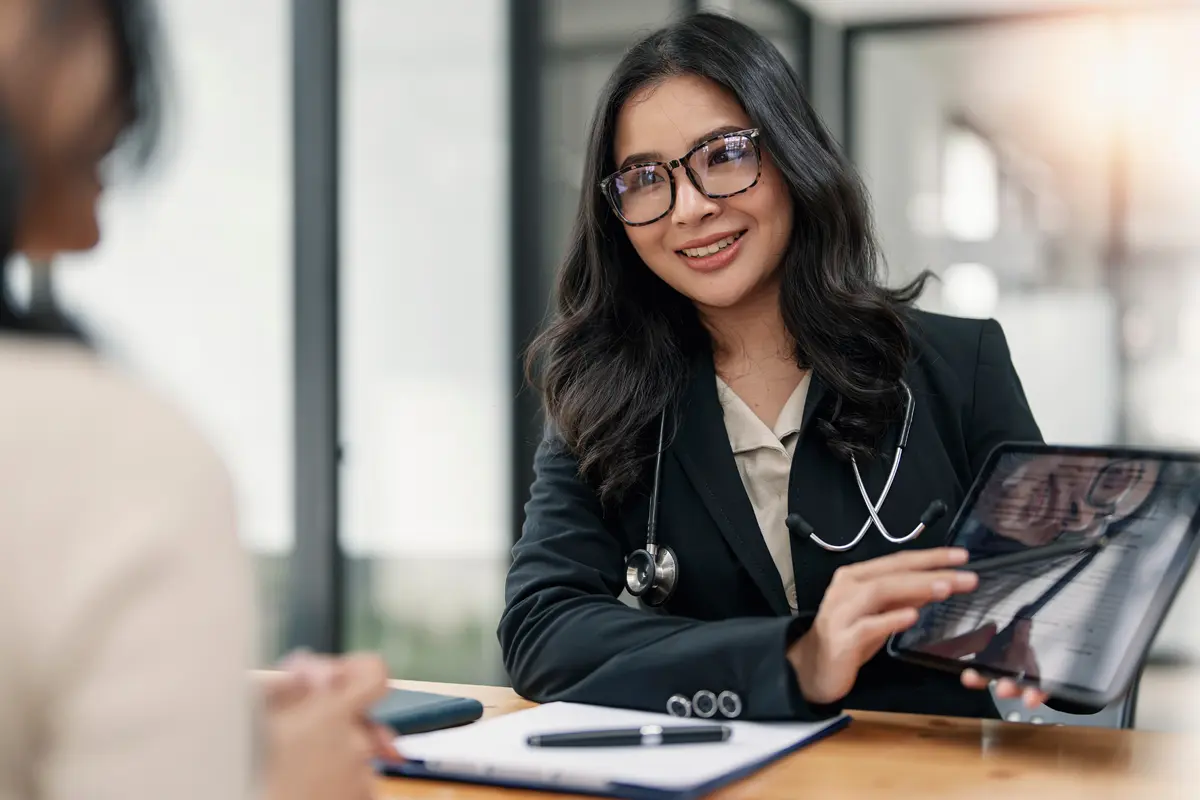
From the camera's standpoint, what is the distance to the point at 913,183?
6469 millimetres

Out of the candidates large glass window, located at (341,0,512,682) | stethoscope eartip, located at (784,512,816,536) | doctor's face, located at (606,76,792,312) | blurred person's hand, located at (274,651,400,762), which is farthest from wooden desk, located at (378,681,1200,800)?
large glass window, located at (341,0,512,682)

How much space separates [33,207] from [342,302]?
303 cm

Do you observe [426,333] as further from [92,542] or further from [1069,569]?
[92,542]

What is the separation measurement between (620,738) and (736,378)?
831mm

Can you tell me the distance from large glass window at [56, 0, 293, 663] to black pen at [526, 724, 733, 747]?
203 cm

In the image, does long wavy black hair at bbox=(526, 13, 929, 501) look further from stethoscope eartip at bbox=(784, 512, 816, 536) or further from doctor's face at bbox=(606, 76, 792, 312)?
stethoscope eartip at bbox=(784, 512, 816, 536)

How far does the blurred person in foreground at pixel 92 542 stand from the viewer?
0.52 m

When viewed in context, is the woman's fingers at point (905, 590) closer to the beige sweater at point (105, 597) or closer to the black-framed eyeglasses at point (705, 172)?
the black-framed eyeglasses at point (705, 172)

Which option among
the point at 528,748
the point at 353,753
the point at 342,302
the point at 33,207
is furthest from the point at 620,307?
the point at 342,302

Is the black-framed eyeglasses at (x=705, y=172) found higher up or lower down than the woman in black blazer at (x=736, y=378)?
higher up

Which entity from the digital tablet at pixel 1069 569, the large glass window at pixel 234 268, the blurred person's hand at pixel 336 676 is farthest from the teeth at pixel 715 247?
the large glass window at pixel 234 268

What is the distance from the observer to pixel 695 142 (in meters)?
1.80

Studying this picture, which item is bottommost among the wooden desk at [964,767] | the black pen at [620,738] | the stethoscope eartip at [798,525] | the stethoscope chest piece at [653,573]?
the wooden desk at [964,767]

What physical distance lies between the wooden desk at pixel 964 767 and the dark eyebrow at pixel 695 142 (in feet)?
2.74
